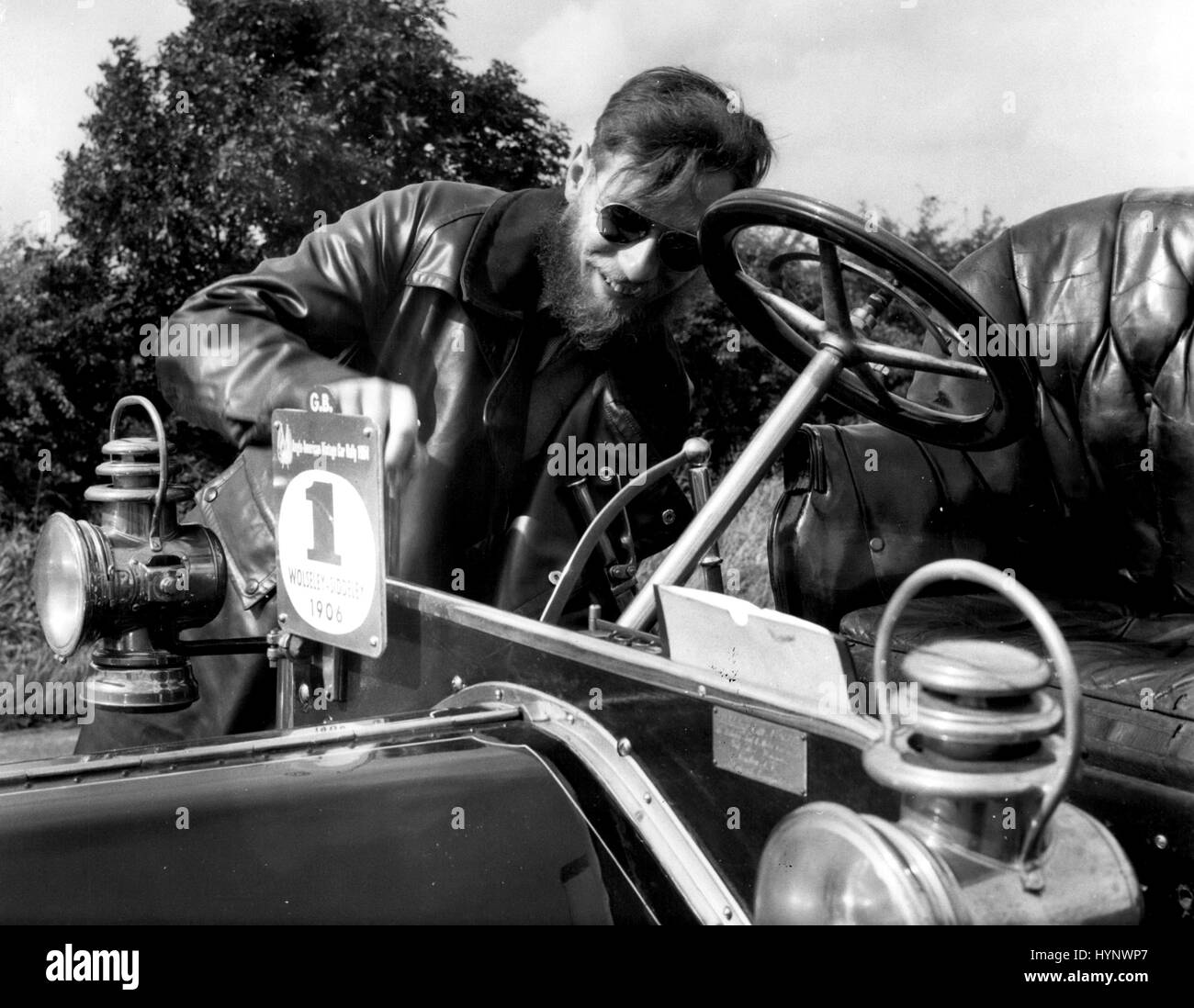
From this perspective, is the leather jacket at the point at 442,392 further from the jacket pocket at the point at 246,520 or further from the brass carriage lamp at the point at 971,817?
the brass carriage lamp at the point at 971,817

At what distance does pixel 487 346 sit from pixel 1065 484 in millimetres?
1098

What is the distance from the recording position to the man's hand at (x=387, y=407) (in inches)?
64.4

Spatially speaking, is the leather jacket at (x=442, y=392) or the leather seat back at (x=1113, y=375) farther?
the leather jacket at (x=442, y=392)

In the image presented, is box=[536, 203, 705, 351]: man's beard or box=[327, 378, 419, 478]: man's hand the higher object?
box=[536, 203, 705, 351]: man's beard

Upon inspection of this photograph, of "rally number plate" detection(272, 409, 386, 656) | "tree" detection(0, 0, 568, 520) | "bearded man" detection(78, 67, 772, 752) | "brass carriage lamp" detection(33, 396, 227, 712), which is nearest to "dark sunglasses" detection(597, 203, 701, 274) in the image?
"bearded man" detection(78, 67, 772, 752)

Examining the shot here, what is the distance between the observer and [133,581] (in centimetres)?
167

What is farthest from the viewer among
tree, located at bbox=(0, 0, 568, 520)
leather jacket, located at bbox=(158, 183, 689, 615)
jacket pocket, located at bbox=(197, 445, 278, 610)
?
tree, located at bbox=(0, 0, 568, 520)

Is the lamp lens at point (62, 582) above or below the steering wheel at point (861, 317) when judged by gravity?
below

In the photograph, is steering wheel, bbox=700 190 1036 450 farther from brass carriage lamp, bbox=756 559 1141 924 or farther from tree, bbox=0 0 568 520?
tree, bbox=0 0 568 520

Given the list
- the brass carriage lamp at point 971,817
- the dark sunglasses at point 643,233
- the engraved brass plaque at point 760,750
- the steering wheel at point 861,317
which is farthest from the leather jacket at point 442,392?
the brass carriage lamp at point 971,817

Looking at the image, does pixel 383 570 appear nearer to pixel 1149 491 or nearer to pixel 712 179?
pixel 712 179

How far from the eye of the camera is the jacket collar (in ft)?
8.19

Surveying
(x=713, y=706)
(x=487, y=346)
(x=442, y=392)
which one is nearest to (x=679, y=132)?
(x=487, y=346)

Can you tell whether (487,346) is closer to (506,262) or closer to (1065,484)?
(506,262)
